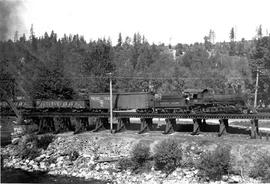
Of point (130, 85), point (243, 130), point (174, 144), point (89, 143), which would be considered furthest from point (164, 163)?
point (130, 85)

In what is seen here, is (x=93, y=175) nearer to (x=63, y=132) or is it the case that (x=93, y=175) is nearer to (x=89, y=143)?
(x=89, y=143)

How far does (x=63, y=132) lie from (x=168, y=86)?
47.4 meters

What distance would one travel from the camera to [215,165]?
98.0 feet

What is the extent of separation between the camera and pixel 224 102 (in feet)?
157

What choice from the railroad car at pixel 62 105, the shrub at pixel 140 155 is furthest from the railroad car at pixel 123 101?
the shrub at pixel 140 155

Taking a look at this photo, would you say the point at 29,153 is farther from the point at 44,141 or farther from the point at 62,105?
the point at 62,105

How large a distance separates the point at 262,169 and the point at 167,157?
8.55m

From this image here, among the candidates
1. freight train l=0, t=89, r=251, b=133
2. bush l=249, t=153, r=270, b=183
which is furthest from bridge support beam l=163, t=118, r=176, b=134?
bush l=249, t=153, r=270, b=183

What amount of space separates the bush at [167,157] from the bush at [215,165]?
290cm

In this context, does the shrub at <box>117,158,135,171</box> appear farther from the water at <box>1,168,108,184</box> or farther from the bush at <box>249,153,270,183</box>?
the bush at <box>249,153,270,183</box>

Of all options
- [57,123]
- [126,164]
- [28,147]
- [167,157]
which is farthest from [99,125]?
[167,157]

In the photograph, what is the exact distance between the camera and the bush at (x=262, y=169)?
2812cm

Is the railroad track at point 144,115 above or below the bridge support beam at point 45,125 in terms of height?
above

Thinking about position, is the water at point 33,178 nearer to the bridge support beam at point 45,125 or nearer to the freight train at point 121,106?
the freight train at point 121,106
